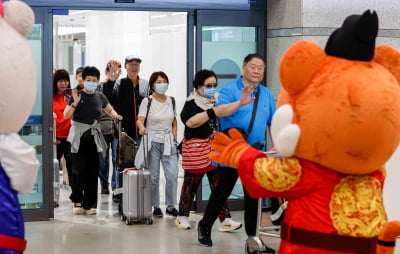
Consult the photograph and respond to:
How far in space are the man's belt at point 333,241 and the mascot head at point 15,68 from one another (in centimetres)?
141

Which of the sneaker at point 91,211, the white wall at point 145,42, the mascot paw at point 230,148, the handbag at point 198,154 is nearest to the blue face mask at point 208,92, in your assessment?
the handbag at point 198,154

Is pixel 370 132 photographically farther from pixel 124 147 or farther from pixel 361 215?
pixel 124 147

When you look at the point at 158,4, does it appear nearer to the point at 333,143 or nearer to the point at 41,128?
the point at 41,128

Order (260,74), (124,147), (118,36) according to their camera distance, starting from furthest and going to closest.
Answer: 1. (118,36)
2. (124,147)
3. (260,74)

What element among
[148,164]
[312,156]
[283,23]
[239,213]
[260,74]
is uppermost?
[283,23]

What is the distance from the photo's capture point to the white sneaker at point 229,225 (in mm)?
7520

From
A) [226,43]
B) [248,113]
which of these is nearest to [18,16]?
[248,113]

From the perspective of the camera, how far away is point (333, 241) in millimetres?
3773

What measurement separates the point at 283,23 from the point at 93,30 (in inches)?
278

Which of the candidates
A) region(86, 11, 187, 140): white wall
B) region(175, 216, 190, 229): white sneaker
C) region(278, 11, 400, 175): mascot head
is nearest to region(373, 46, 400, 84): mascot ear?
region(278, 11, 400, 175): mascot head

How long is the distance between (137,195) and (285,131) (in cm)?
429

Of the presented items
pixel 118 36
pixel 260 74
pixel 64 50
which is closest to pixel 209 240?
pixel 260 74

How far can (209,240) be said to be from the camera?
267 inches

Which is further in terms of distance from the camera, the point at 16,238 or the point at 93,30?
the point at 93,30
